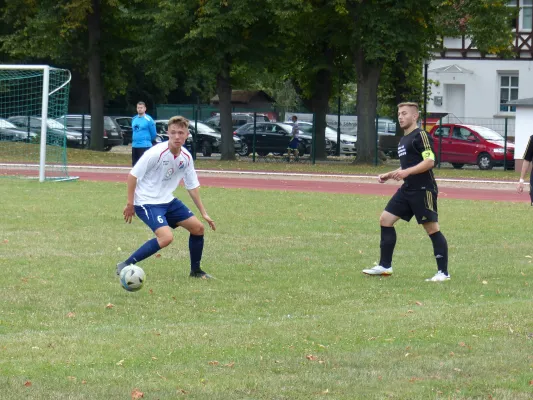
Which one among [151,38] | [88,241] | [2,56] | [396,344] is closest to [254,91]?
[2,56]

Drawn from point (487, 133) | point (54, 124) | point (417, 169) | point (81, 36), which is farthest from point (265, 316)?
point (81, 36)

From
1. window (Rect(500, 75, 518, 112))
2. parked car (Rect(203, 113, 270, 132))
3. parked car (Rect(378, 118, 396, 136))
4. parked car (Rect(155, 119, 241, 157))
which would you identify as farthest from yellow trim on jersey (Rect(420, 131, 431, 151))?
window (Rect(500, 75, 518, 112))

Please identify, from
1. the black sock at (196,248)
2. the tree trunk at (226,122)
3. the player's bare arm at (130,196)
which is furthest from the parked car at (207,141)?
the player's bare arm at (130,196)

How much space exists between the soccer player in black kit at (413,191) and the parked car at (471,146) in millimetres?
25957

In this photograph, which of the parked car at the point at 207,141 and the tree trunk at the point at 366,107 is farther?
the parked car at the point at 207,141

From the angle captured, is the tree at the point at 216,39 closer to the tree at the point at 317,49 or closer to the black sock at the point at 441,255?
the tree at the point at 317,49

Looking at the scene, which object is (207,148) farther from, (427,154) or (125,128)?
(427,154)

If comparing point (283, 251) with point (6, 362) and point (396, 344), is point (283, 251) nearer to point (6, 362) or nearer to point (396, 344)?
point (396, 344)

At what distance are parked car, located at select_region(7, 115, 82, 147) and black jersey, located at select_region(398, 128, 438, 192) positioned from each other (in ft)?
56.2

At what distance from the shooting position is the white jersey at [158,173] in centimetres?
1012

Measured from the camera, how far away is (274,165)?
1468 inches

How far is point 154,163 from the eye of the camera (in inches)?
400

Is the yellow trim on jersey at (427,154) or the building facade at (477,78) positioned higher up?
the building facade at (477,78)

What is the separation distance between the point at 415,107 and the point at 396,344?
3810mm
